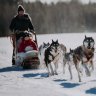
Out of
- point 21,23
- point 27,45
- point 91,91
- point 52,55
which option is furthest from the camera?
point 21,23

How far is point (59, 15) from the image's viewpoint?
94875mm

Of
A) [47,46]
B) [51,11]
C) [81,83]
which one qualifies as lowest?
[81,83]

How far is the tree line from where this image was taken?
76.9m

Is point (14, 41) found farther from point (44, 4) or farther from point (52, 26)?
point (44, 4)

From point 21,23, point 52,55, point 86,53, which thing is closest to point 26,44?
point 21,23

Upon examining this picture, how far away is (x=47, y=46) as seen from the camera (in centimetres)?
1404

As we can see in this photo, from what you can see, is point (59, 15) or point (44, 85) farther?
point (59, 15)

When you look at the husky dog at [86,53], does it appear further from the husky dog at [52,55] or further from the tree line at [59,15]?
the tree line at [59,15]

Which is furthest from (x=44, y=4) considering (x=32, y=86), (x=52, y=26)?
(x=32, y=86)

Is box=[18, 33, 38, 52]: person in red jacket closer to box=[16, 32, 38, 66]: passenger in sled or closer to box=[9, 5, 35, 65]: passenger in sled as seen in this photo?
box=[16, 32, 38, 66]: passenger in sled

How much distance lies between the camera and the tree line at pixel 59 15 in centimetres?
7695

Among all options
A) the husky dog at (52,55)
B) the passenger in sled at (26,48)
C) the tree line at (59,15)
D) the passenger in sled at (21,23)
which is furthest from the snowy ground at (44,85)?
the tree line at (59,15)

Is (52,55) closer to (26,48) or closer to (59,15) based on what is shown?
(26,48)

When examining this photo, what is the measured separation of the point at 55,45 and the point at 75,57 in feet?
4.82
